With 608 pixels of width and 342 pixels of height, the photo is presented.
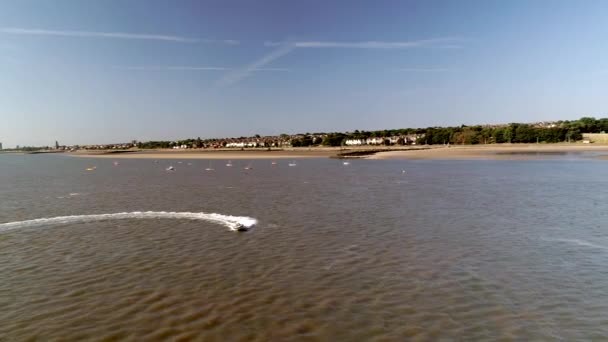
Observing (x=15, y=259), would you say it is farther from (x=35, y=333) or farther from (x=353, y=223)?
(x=353, y=223)

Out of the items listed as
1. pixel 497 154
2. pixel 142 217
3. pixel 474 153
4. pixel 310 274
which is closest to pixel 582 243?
pixel 310 274

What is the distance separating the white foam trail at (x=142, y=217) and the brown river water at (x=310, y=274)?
121 millimetres

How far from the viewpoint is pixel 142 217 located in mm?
21453

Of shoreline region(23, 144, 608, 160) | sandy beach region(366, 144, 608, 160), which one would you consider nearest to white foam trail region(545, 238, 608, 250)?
shoreline region(23, 144, 608, 160)

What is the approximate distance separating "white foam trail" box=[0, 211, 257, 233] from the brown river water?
0.40ft

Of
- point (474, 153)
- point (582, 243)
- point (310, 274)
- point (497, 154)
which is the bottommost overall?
point (497, 154)

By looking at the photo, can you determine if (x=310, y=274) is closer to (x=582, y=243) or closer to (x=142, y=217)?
(x=582, y=243)

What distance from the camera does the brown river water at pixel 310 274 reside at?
8438 millimetres

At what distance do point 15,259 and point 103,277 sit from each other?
462cm

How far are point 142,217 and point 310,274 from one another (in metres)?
13.3

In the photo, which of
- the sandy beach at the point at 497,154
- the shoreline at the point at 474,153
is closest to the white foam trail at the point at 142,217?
the shoreline at the point at 474,153

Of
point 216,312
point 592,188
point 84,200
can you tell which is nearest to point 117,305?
point 216,312

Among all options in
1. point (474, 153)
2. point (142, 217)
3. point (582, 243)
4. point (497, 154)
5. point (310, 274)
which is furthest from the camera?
point (474, 153)

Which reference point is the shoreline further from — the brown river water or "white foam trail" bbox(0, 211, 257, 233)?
"white foam trail" bbox(0, 211, 257, 233)
